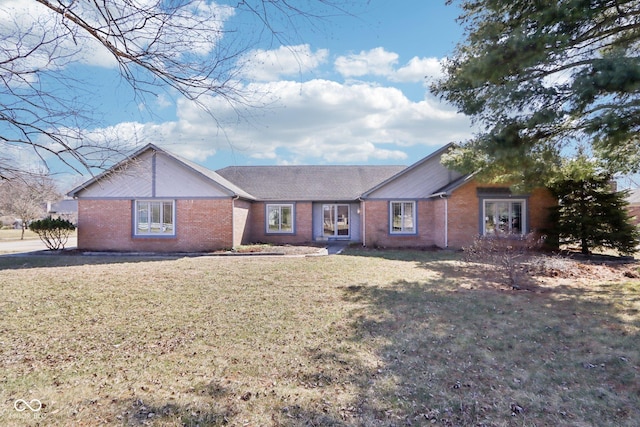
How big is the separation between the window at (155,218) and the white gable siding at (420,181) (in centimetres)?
1021

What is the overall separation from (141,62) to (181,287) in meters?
6.59

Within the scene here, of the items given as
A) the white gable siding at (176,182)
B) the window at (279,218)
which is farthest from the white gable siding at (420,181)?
the white gable siding at (176,182)

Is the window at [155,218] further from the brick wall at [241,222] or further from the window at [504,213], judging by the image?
the window at [504,213]

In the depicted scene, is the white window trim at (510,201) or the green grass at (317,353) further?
the white window trim at (510,201)

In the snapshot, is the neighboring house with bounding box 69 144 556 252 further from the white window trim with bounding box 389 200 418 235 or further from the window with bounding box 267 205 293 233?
Answer: the window with bounding box 267 205 293 233

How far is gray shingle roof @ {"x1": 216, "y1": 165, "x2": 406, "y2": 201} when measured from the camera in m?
21.6

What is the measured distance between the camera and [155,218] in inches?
699

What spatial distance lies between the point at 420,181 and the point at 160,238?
13.5 meters

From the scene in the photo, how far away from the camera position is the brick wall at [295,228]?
2102 centimetres

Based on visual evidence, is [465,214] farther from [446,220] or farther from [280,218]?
[280,218]

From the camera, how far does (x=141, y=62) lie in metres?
3.53

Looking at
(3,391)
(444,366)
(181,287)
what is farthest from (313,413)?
(181,287)

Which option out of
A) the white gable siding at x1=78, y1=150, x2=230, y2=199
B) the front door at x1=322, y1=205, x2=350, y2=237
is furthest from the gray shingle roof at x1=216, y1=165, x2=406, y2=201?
the white gable siding at x1=78, y1=150, x2=230, y2=199

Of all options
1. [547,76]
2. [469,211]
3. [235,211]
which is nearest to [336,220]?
[235,211]
